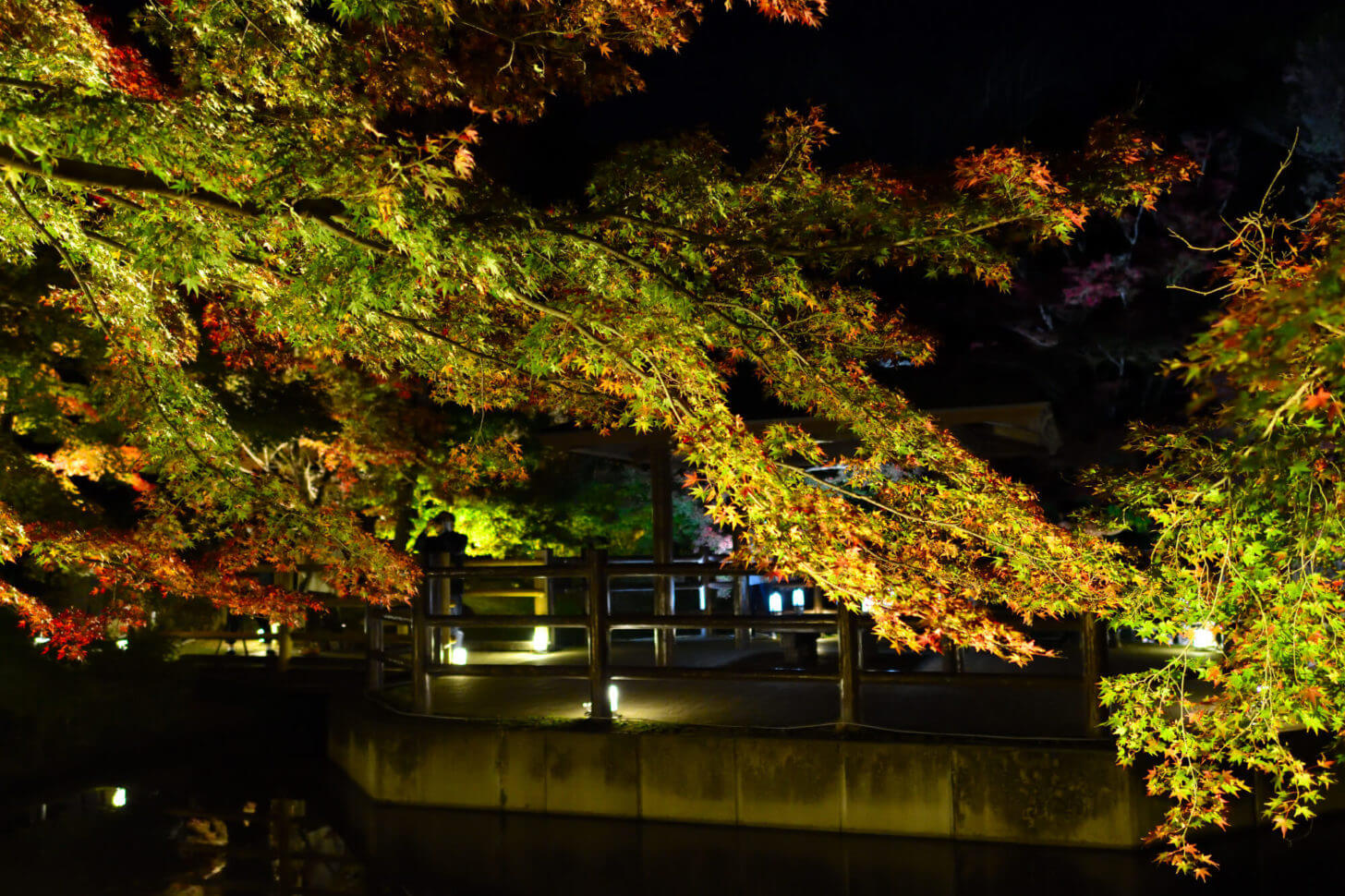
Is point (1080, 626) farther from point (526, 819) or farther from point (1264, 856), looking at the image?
point (526, 819)

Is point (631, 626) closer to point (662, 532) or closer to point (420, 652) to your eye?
point (420, 652)

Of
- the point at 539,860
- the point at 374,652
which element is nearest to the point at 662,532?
the point at 374,652

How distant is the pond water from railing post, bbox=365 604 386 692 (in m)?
1.59

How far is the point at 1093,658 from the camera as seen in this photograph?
6.39 m

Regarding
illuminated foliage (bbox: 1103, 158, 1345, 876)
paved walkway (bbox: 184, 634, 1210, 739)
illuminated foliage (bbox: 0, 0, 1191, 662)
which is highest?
illuminated foliage (bbox: 0, 0, 1191, 662)

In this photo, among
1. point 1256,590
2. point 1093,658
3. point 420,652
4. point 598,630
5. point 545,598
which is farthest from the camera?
point 545,598

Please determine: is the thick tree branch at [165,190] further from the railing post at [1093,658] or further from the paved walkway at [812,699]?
the railing post at [1093,658]

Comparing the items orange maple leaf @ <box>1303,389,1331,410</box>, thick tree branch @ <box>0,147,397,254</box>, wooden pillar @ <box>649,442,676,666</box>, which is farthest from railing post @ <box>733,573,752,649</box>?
orange maple leaf @ <box>1303,389,1331,410</box>

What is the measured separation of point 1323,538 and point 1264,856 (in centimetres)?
329

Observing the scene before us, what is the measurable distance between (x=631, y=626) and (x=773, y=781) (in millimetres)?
1530

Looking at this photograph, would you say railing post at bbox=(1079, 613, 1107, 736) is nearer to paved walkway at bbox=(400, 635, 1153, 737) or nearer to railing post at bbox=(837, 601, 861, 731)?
paved walkway at bbox=(400, 635, 1153, 737)

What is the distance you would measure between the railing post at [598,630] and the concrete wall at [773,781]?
14.9 inches

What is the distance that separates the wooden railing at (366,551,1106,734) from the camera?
653cm

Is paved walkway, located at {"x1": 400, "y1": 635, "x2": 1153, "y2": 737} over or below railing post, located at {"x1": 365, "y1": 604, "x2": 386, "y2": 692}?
below
